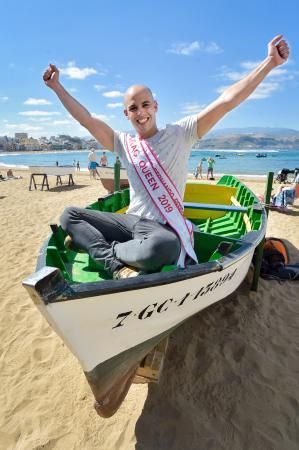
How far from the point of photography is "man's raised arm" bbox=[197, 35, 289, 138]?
2.42m

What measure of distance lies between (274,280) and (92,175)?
18951 millimetres

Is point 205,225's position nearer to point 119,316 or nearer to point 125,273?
point 125,273

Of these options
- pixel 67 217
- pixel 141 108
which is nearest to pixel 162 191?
pixel 141 108

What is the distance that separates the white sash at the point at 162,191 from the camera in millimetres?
2574

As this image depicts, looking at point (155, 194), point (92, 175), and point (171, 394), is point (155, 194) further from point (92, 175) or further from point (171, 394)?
point (92, 175)

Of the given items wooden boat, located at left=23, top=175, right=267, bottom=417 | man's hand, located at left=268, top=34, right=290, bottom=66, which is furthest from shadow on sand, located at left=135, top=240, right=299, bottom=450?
man's hand, located at left=268, top=34, right=290, bottom=66

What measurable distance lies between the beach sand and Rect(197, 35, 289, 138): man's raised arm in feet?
8.55

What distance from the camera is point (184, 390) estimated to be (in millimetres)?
2887

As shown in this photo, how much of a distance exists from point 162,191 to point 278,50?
5.00 ft

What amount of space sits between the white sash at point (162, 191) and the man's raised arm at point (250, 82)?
2.06 ft

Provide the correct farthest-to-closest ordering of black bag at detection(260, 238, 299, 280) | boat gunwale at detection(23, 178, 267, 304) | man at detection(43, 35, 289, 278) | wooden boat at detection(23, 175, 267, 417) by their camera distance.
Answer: black bag at detection(260, 238, 299, 280) < man at detection(43, 35, 289, 278) < wooden boat at detection(23, 175, 267, 417) < boat gunwale at detection(23, 178, 267, 304)

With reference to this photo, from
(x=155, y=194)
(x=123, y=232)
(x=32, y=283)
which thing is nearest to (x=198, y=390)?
(x=123, y=232)

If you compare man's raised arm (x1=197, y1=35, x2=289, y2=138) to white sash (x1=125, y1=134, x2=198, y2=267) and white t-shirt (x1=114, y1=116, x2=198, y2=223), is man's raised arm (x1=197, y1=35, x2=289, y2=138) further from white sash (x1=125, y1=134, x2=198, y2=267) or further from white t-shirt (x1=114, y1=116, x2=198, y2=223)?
white sash (x1=125, y1=134, x2=198, y2=267)

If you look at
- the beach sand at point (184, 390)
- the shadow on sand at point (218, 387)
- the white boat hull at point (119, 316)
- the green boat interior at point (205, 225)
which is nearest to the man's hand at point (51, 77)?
the green boat interior at point (205, 225)
